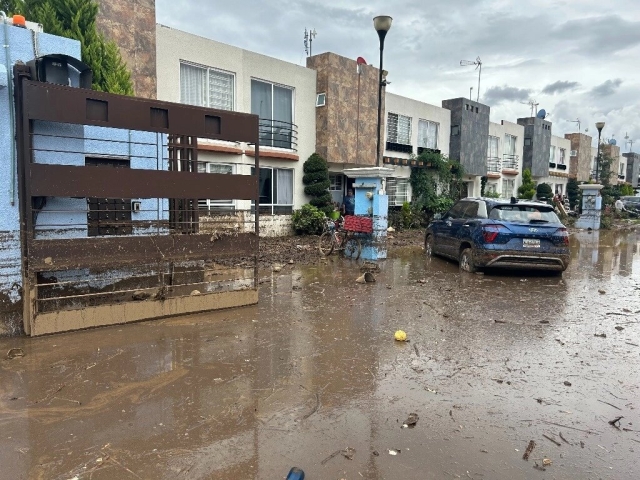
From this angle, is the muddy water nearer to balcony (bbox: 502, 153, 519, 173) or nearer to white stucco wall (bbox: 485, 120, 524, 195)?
white stucco wall (bbox: 485, 120, 524, 195)

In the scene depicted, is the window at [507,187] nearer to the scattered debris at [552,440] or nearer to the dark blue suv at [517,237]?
the dark blue suv at [517,237]

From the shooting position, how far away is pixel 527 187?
3009cm

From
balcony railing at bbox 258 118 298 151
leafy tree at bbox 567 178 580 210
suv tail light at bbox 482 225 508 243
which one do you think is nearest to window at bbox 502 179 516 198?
leafy tree at bbox 567 178 580 210

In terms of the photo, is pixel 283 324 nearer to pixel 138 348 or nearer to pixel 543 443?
pixel 138 348

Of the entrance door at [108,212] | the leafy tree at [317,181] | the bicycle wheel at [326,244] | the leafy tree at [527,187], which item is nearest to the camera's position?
the entrance door at [108,212]

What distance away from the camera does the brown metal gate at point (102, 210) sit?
5262 millimetres

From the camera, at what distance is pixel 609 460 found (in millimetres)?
3150

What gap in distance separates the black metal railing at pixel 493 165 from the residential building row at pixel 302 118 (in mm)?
2265

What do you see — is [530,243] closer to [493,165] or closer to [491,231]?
[491,231]

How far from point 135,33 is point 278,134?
5.74 m

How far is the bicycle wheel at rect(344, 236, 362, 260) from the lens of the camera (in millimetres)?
12023

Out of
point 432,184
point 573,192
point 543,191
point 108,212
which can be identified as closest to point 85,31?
point 108,212

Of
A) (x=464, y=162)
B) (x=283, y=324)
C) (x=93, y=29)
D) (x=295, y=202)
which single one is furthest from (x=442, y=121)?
(x=283, y=324)

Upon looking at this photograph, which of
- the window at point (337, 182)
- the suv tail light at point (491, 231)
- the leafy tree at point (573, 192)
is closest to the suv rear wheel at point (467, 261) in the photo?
the suv tail light at point (491, 231)
